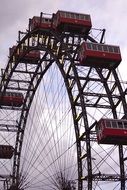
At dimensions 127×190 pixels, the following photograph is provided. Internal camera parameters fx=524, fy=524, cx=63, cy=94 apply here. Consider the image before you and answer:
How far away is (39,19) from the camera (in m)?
68.8

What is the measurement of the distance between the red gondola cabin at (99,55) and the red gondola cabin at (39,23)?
33.4ft

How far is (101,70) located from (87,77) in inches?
140

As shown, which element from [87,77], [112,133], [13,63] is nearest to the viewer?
[112,133]

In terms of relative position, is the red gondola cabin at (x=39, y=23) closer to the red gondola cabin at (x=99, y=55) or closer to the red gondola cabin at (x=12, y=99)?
the red gondola cabin at (x=99, y=55)

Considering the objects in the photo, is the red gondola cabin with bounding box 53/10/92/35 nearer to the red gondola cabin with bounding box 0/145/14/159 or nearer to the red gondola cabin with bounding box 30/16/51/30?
the red gondola cabin with bounding box 30/16/51/30

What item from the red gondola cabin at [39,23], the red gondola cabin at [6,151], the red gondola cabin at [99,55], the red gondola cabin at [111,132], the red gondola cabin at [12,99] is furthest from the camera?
the red gondola cabin at [6,151]

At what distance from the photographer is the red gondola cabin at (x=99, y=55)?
189ft

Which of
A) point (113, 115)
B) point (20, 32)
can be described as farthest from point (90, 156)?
point (20, 32)

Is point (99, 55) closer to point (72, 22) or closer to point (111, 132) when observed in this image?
point (72, 22)

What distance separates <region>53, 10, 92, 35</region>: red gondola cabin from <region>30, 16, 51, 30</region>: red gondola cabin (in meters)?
3.55

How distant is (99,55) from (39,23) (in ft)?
42.1

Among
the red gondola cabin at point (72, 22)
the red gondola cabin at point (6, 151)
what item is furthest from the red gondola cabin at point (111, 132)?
the red gondola cabin at point (6, 151)

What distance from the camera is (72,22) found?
208 feet

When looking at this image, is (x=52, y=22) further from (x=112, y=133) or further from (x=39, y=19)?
(x=112, y=133)
